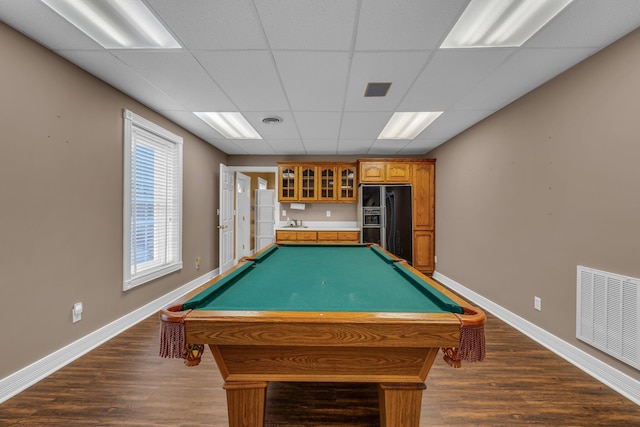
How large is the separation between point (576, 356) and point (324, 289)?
2.18 metres

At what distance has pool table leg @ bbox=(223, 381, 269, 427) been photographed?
106 centimetres

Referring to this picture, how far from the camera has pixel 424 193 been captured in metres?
4.45

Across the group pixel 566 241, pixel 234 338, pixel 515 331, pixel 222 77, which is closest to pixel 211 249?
pixel 222 77

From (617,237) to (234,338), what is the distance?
2.54m

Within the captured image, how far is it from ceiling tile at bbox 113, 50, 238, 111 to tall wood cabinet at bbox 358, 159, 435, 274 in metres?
2.67

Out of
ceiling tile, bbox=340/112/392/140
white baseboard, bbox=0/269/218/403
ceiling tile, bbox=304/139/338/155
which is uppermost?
ceiling tile, bbox=304/139/338/155

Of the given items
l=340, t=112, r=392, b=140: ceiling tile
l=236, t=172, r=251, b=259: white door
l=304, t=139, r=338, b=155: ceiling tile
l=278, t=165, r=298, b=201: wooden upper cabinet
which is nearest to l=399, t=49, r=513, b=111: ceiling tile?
l=340, t=112, r=392, b=140: ceiling tile

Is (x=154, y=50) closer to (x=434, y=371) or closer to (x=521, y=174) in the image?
(x=434, y=371)

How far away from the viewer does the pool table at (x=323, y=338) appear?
97 cm

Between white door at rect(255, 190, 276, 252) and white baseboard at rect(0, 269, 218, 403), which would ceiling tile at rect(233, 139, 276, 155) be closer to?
white door at rect(255, 190, 276, 252)

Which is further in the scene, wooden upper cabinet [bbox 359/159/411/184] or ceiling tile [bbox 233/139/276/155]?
wooden upper cabinet [bbox 359/159/411/184]

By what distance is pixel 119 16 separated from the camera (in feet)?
5.02

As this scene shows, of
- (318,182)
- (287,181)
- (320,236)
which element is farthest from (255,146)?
(320,236)

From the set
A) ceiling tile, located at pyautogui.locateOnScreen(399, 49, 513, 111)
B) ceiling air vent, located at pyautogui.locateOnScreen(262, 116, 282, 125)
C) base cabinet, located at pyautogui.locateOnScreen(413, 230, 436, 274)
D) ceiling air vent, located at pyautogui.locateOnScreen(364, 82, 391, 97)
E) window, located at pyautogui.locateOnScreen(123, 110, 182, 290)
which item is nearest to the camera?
ceiling tile, located at pyautogui.locateOnScreen(399, 49, 513, 111)
